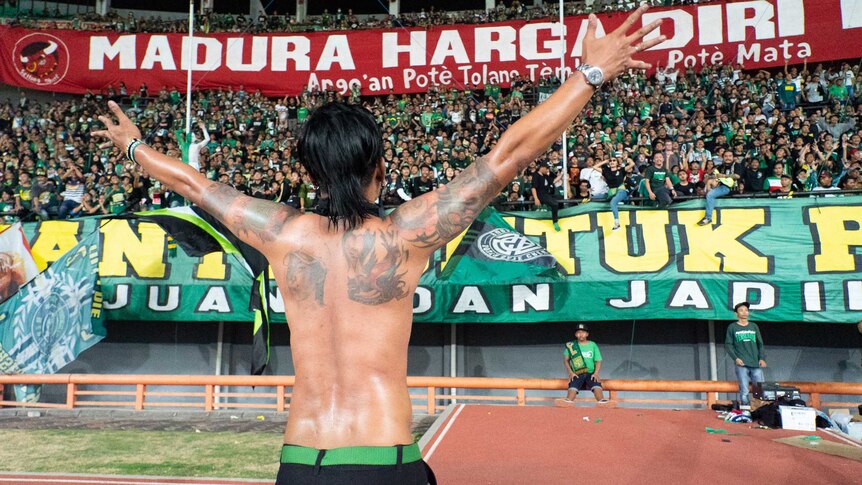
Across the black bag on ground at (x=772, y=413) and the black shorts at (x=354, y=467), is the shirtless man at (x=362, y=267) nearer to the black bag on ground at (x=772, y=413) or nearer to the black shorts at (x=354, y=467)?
the black shorts at (x=354, y=467)

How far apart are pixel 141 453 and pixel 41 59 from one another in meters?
21.3

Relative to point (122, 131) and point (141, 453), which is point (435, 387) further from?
point (122, 131)

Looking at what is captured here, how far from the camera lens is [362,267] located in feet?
7.25

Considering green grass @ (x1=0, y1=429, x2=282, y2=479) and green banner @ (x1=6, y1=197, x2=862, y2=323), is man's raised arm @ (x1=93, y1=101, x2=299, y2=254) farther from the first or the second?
green banner @ (x1=6, y1=197, x2=862, y2=323)

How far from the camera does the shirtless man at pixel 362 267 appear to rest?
83.3 inches

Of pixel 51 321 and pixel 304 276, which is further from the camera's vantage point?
pixel 51 321

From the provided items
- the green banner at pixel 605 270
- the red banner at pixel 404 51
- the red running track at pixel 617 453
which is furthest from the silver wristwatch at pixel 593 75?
the red banner at pixel 404 51

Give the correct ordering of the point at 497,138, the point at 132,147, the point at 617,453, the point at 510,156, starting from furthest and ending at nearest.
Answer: the point at 497,138
the point at 617,453
the point at 132,147
the point at 510,156

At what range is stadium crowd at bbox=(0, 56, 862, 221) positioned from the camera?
13781mm

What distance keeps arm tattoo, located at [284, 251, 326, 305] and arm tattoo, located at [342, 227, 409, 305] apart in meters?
0.10

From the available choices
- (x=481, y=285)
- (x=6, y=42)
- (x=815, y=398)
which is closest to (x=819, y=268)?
(x=815, y=398)

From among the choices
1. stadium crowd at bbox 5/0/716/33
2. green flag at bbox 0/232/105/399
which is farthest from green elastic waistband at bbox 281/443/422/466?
stadium crowd at bbox 5/0/716/33

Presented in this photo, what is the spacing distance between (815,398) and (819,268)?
2.23 meters

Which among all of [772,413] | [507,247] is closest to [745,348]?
[772,413]
